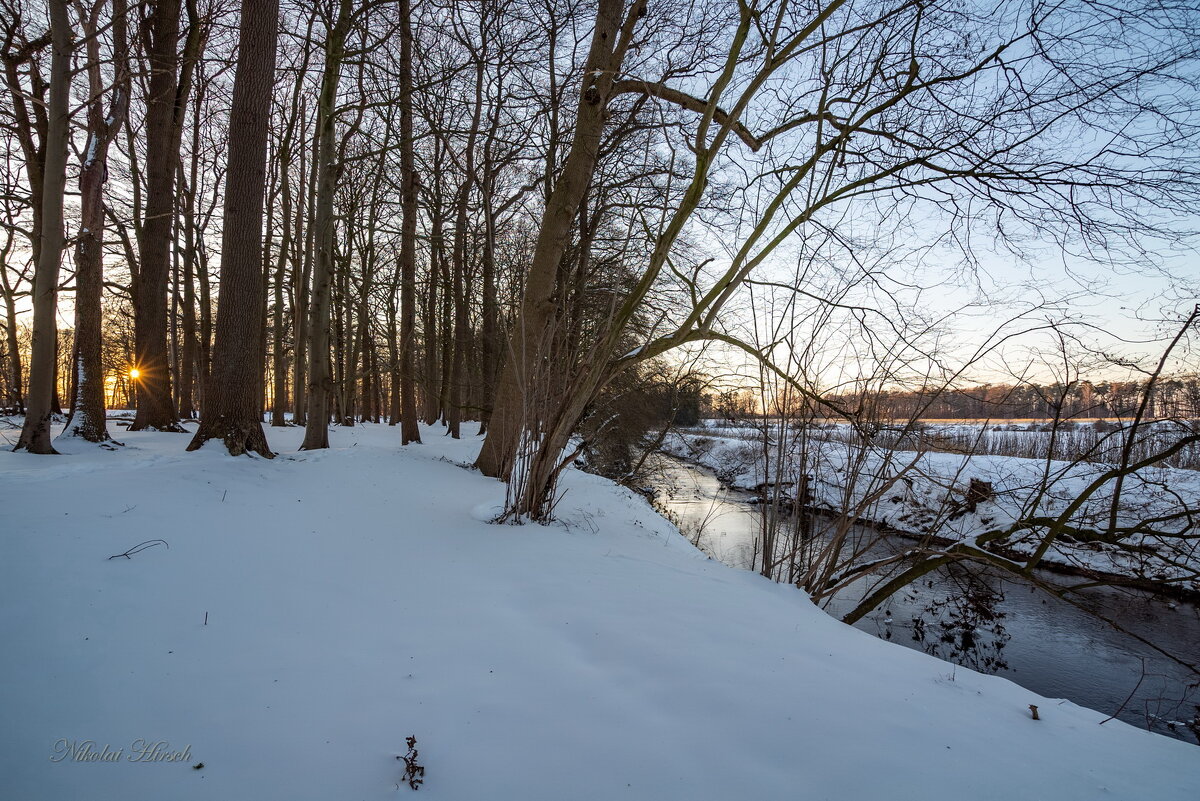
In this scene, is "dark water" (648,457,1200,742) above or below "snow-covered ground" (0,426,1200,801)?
below

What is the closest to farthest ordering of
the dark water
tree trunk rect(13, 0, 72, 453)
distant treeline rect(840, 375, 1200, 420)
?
distant treeline rect(840, 375, 1200, 420)
the dark water
tree trunk rect(13, 0, 72, 453)

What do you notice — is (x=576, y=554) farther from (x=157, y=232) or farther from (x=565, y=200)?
(x=157, y=232)

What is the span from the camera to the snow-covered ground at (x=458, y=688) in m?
1.27

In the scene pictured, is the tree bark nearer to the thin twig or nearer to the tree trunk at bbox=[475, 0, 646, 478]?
the tree trunk at bbox=[475, 0, 646, 478]

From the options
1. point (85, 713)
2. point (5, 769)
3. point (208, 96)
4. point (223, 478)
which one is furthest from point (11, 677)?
point (208, 96)

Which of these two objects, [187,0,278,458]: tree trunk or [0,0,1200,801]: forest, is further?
[187,0,278,458]: tree trunk

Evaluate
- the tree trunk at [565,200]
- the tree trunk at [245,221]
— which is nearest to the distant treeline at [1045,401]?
the tree trunk at [565,200]

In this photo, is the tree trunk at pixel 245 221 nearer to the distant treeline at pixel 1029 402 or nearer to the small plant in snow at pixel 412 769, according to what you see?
the small plant in snow at pixel 412 769

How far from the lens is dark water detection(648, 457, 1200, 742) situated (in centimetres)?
428

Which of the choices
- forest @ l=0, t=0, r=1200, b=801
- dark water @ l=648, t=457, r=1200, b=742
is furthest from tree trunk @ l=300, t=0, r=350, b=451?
dark water @ l=648, t=457, r=1200, b=742

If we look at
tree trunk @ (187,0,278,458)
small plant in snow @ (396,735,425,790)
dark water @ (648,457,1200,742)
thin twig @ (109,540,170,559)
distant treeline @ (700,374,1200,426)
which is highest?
tree trunk @ (187,0,278,458)

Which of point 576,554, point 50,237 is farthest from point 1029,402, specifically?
point 50,237

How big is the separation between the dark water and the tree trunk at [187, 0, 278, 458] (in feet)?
16.0

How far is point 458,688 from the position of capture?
5.16 feet
